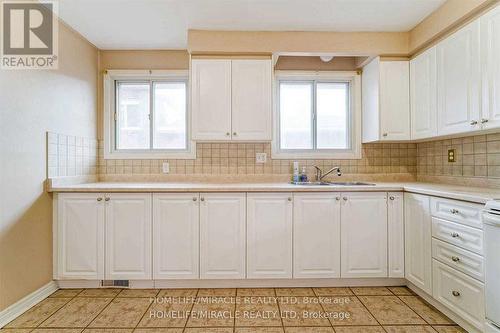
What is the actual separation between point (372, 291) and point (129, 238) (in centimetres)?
215

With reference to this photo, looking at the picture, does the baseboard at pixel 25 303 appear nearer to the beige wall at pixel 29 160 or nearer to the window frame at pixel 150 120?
the beige wall at pixel 29 160

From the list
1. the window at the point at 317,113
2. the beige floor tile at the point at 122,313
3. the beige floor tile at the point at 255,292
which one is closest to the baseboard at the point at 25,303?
the beige floor tile at the point at 122,313

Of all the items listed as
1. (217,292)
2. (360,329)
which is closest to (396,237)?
(360,329)

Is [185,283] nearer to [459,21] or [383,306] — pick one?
[383,306]

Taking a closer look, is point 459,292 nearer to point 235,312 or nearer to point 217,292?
point 235,312

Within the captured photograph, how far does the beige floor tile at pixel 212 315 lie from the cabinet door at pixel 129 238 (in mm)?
590

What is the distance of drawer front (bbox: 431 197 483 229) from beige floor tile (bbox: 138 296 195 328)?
1.98 meters

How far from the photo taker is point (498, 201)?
153cm

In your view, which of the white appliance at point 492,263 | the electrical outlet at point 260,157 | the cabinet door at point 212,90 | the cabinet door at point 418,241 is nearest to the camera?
the white appliance at point 492,263

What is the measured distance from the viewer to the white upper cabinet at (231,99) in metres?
2.68

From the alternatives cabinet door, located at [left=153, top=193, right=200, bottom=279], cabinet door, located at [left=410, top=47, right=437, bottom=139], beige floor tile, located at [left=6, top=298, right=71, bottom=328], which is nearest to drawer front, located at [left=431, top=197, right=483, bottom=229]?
cabinet door, located at [left=410, top=47, right=437, bottom=139]

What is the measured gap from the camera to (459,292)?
6.03ft

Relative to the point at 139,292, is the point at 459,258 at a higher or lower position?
higher

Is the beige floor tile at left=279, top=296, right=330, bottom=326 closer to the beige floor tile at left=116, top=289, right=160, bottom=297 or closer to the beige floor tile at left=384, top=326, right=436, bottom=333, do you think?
the beige floor tile at left=384, top=326, right=436, bottom=333
